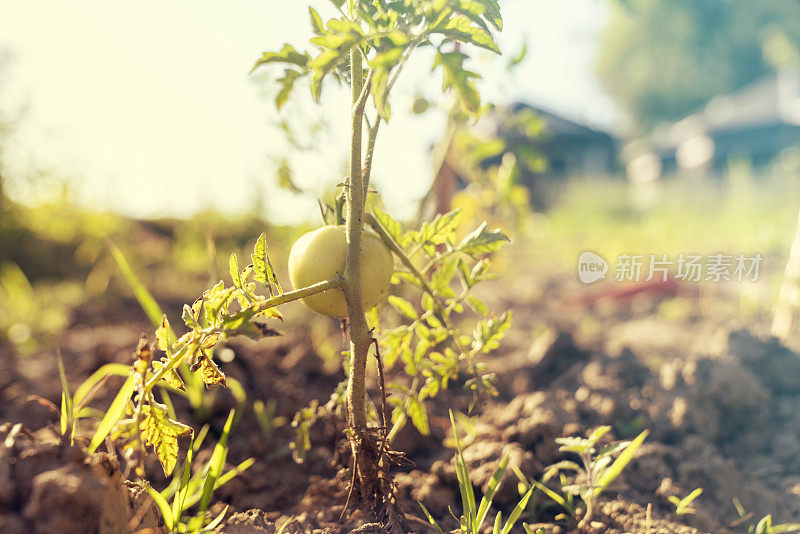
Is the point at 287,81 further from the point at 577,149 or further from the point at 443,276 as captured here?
the point at 577,149

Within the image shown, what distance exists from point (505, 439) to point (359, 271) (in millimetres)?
913

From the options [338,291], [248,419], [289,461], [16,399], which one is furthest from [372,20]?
[16,399]

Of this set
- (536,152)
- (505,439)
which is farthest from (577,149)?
(505,439)

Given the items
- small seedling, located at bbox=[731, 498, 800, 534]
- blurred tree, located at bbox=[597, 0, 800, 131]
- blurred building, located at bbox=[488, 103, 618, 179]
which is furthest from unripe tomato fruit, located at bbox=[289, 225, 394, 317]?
blurred tree, located at bbox=[597, 0, 800, 131]

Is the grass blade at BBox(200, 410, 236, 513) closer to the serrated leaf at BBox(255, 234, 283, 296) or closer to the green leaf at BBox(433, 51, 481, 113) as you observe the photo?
the serrated leaf at BBox(255, 234, 283, 296)

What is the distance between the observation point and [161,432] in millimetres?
1054

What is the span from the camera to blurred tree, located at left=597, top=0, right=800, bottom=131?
31.6 m

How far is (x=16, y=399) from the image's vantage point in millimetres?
2213

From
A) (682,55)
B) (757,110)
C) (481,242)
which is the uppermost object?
(682,55)

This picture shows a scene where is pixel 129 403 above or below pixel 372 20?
below

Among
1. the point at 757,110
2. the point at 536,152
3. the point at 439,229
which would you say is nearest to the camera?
the point at 439,229

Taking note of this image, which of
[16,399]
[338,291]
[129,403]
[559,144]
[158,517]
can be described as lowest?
[16,399]

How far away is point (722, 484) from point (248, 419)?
157 centimetres

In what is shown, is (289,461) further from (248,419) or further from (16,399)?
(16,399)
